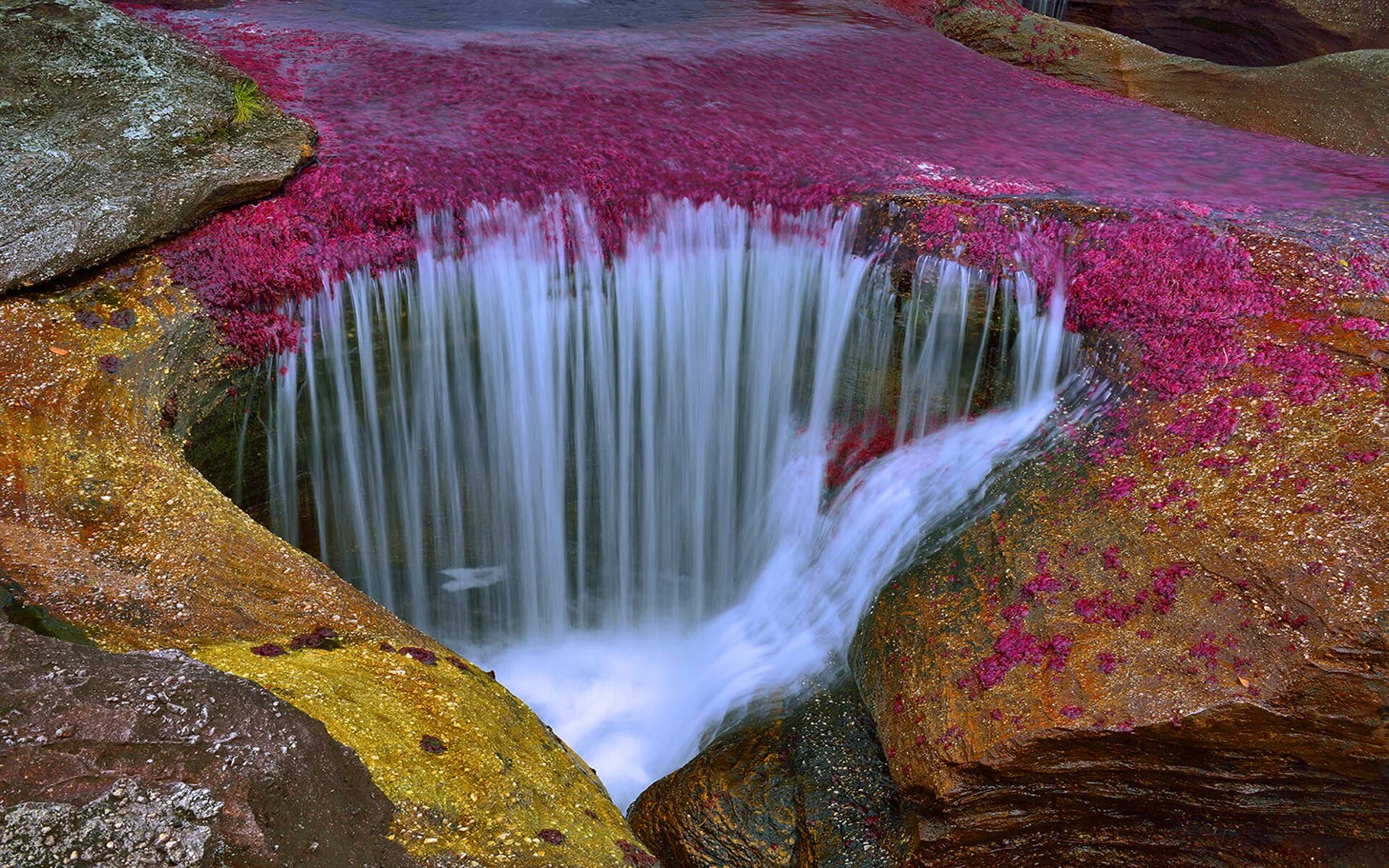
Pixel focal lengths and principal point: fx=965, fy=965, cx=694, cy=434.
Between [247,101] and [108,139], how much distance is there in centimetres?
103

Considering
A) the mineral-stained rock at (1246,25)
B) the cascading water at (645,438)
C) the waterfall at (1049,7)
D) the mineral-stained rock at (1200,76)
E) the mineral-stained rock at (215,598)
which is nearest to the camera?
the mineral-stained rock at (215,598)

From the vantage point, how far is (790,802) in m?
5.13

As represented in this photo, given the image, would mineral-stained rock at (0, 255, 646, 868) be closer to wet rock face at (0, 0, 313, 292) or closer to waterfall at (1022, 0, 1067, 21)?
wet rock face at (0, 0, 313, 292)

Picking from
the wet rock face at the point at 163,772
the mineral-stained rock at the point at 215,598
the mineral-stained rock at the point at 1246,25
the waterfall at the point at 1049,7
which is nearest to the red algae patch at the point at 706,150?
the mineral-stained rock at the point at 215,598

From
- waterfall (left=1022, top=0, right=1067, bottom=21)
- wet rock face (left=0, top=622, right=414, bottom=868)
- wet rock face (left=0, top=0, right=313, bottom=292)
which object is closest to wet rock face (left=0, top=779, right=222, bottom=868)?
wet rock face (left=0, top=622, right=414, bottom=868)

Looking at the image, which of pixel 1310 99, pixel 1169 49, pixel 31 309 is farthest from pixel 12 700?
pixel 1169 49

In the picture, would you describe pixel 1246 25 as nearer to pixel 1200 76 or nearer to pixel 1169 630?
pixel 1200 76

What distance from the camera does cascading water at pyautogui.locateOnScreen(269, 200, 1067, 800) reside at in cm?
613

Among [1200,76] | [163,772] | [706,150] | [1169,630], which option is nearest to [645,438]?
[706,150]

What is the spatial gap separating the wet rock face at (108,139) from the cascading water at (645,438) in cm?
104

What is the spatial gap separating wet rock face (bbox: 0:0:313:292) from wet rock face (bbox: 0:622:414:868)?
3088mm

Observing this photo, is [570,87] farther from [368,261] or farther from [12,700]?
[12,700]

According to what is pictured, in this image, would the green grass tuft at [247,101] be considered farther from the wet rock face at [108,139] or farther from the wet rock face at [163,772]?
the wet rock face at [163,772]

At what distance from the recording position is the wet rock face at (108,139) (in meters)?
5.37
